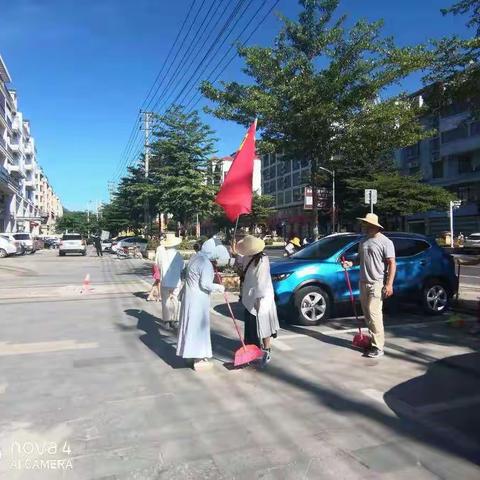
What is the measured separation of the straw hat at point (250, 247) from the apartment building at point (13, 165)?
198 ft

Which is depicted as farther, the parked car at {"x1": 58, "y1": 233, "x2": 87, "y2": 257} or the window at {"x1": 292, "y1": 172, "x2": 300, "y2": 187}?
the window at {"x1": 292, "y1": 172, "x2": 300, "y2": 187}

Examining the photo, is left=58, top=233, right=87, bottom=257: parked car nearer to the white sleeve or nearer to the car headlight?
the car headlight

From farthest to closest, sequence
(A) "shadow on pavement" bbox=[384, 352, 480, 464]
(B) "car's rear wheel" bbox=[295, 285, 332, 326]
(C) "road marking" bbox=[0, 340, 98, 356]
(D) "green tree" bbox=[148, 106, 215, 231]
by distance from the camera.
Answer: (D) "green tree" bbox=[148, 106, 215, 231], (B) "car's rear wheel" bbox=[295, 285, 332, 326], (C) "road marking" bbox=[0, 340, 98, 356], (A) "shadow on pavement" bbox=[384, 352, 480, 464]

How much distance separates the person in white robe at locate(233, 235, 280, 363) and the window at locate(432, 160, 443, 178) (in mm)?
50307

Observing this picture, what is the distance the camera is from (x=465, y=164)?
1980 inches

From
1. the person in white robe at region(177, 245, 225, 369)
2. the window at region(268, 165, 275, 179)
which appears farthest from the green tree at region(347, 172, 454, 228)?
the window at region(268, 165, 275, 179)

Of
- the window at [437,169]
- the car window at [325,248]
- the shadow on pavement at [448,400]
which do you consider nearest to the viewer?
the shadow on pavement at [448,400]

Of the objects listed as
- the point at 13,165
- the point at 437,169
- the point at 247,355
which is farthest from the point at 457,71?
the point at 13,165

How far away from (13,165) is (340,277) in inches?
3113

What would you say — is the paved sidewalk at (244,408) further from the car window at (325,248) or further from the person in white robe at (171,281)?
the car window at (325,248)

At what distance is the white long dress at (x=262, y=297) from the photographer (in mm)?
6723

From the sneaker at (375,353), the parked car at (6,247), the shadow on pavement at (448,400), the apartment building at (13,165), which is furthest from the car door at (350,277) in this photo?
the apartment building at (13,165)

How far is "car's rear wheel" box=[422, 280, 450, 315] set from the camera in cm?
1033

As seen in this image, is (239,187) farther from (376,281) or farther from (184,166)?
(184,166)
